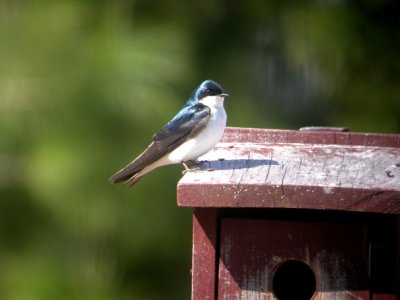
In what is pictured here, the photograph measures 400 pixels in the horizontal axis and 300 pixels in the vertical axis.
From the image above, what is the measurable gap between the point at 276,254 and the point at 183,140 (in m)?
0.56

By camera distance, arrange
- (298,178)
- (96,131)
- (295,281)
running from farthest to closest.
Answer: (96,131)
(295,281)
(298,178)

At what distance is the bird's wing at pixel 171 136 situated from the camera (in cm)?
297

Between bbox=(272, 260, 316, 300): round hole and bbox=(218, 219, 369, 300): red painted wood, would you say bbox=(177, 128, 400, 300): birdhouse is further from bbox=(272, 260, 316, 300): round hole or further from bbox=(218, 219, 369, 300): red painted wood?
bbox=(272, 260, 316, 300): round hole

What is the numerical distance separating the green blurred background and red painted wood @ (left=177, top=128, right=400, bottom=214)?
1.18m

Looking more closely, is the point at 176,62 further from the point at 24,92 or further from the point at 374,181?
the point at 374,181

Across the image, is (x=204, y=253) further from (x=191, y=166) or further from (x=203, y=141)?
(x=203, y=141)

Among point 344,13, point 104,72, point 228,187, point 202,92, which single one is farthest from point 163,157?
point 344,13

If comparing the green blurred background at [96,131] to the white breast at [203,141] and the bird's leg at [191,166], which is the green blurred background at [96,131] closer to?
the white breast at [203,141]

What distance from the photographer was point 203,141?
2.97m

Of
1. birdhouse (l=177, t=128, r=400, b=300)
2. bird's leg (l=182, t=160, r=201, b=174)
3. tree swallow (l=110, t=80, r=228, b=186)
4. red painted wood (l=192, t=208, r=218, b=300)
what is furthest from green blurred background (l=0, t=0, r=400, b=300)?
red painted wood (l=192, t=208, r=218, b=300)

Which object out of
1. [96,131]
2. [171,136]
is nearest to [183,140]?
[171,136]

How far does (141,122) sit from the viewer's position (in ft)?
13.6

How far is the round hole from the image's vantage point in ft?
9.61

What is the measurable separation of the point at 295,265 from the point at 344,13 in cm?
197
